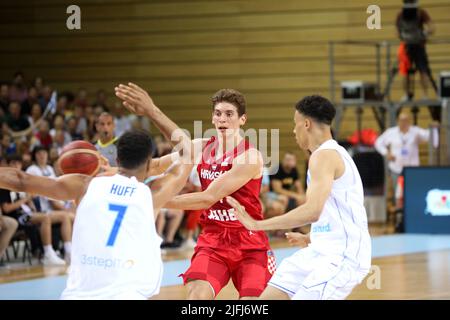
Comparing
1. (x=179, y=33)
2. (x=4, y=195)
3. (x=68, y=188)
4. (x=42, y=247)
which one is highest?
(x=179, y=33)

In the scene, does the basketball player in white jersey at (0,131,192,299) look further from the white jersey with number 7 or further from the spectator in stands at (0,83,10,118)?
the spectator in stands at (0,83,10,118)

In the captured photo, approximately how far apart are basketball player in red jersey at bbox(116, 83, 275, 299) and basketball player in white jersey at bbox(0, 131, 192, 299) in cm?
114

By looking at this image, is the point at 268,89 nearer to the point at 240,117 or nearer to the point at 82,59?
the point at 82,59

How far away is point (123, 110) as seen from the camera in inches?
715

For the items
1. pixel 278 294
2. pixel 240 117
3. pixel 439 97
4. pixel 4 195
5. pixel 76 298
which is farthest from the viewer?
pixel 439 97

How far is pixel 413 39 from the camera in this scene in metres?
15.7

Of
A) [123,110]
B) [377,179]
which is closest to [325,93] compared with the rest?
[377,179]

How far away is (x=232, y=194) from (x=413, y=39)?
10168 mm

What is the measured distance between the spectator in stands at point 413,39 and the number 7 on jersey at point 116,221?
11624 mm

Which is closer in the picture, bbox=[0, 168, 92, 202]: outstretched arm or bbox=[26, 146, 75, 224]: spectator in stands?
bbox=[0, 168, 92, 202]: outstretched arm

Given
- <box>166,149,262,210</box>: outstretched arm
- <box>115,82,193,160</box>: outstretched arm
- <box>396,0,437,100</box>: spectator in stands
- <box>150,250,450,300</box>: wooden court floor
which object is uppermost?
<box>396,0,437,100</box>: spectator in stands

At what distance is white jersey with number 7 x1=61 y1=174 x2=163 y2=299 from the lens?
4680 mm

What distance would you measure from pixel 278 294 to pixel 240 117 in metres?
1.55

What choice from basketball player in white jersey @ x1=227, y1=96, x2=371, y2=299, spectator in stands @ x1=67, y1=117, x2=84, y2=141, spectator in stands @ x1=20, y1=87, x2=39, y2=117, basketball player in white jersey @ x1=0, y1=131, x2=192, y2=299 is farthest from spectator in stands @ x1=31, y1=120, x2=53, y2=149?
basketball player in white jersey @ x1=0, y1=131, x2=192, y2=299
